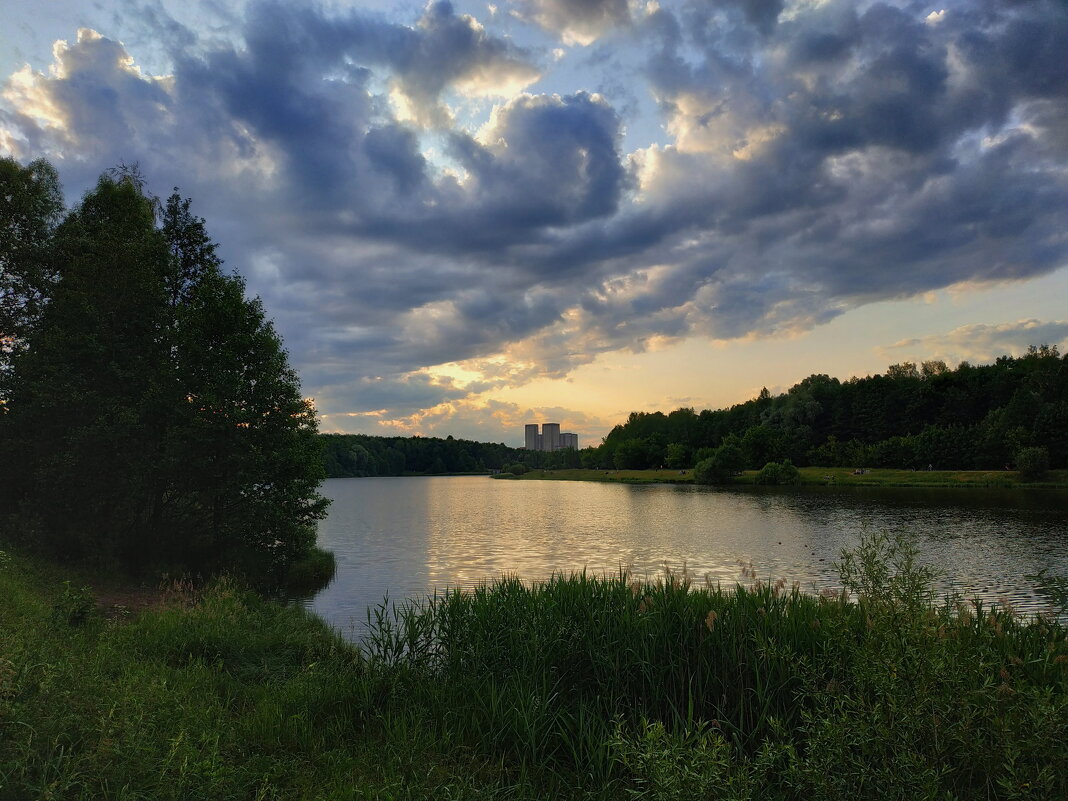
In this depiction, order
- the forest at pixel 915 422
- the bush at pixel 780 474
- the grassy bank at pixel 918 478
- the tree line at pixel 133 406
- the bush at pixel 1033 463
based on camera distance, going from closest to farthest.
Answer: the tree line at pixel 133 406 → the bush at pixel 1033 463 → the grassy bank at pixel 918 478 → the forest at pixel 915 422 → the bush at pixel 780 474

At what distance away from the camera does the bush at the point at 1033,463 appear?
277 ft

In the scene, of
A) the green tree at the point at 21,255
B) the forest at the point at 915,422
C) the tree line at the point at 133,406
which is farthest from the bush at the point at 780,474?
the green tree at the point at 21,255

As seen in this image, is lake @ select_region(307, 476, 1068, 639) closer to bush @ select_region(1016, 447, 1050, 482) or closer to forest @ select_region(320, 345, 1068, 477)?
bush @ select_region(1016, 447, 1050, 482)

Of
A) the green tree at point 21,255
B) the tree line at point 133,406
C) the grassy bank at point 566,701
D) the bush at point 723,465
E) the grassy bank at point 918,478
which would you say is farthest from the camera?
the bush at point 723,465

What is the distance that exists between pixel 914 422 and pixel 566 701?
157359 millimetres

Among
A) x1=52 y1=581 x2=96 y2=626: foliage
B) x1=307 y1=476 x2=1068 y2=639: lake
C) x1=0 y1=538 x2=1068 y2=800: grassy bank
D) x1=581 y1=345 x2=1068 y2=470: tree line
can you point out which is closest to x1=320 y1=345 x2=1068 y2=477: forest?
x1=581 y1=345 x2=1068 y2=470: tree line

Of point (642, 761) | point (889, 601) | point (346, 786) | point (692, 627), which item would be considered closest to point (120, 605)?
point (346, 786)

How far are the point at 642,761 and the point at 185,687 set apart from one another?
26.0 ft

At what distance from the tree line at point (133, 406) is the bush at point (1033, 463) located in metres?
99.8

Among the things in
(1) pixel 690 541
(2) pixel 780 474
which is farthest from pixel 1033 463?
(1) pixel 690 541

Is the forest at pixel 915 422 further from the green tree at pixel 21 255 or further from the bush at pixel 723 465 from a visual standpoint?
the green tree at pixel 21 255

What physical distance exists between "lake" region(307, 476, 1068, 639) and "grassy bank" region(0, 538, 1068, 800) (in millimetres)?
3036

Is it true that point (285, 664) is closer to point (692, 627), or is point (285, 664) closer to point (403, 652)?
point (403, 652)

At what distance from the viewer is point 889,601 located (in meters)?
6.46
